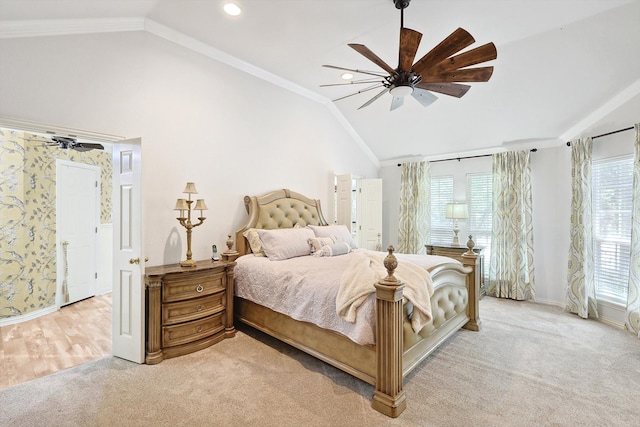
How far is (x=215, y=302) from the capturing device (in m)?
3.16

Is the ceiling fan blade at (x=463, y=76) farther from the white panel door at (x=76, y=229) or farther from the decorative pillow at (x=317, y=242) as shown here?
the white panel door at (x=76, y=229)

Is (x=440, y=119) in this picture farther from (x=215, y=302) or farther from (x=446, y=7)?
(x=215, y=302)

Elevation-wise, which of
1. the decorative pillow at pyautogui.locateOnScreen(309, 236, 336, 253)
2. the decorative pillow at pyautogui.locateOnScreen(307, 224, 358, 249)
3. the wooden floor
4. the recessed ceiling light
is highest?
the recessed ceiling light

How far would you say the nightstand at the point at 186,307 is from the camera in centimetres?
271

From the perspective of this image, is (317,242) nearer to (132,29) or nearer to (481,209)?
(132,29)

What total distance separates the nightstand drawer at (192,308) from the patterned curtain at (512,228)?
A: 4.39 meters

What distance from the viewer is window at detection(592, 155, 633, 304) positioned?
12.0ft

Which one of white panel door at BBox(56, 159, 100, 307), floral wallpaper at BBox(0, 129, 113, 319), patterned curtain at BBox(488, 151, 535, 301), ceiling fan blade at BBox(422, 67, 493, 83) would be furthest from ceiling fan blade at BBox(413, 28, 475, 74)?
white panel door at BBox(56, 159, 100, 307)

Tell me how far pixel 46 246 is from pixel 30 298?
715 millimetres

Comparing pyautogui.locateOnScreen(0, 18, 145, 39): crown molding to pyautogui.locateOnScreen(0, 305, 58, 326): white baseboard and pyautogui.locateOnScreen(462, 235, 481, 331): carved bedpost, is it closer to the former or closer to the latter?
pyautogui.locateOnScreen(0, 305, 58, 326): white baseboard

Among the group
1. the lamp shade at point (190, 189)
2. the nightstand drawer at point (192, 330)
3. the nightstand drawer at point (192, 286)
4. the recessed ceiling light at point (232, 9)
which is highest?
the recessed ceiling light at point (232, 9)

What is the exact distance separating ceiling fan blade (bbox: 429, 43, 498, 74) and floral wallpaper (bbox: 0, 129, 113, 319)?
500cm

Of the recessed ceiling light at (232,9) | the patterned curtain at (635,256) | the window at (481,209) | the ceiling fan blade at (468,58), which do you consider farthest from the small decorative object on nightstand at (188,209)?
the patterned curtain at (635,256)

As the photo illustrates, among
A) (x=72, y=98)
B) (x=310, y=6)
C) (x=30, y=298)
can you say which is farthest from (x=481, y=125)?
(x=30, y=298)
